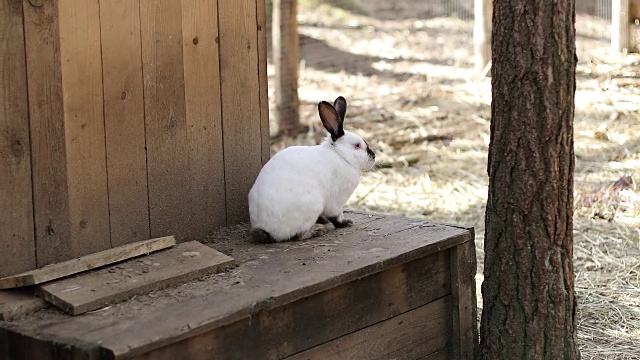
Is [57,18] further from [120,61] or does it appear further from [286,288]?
[286,288]

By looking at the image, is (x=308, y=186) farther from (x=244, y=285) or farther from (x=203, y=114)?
(x=244, y=285)

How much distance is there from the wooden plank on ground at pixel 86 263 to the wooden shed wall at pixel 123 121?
4.6 inches

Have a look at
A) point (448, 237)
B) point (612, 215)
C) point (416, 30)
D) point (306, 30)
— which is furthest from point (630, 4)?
point (448, 237)

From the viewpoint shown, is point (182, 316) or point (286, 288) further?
point (286, 288)

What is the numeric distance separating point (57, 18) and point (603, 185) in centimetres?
474

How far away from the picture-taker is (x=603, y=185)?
7.09 meters

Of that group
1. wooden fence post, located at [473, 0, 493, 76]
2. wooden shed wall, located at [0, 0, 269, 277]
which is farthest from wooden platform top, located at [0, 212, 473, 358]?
wooden fence post, located at [473, 0, 493, 76]

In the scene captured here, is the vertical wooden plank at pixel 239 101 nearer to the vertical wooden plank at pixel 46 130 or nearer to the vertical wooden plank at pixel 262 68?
the vertical wooden plank at pixel 262 68

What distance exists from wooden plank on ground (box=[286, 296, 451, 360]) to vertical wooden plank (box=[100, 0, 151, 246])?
35.3 inches

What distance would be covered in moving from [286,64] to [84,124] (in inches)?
A: 219

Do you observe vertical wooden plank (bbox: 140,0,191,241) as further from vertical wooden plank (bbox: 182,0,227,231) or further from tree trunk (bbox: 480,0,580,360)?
tree trunk (bbox: 480,0,580,360)

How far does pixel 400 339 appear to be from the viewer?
396 cm

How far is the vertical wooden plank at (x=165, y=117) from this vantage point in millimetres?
3871

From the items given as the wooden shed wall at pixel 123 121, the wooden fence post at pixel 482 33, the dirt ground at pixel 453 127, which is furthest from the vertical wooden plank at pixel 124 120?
the wooden fence post at pixel 482 33
